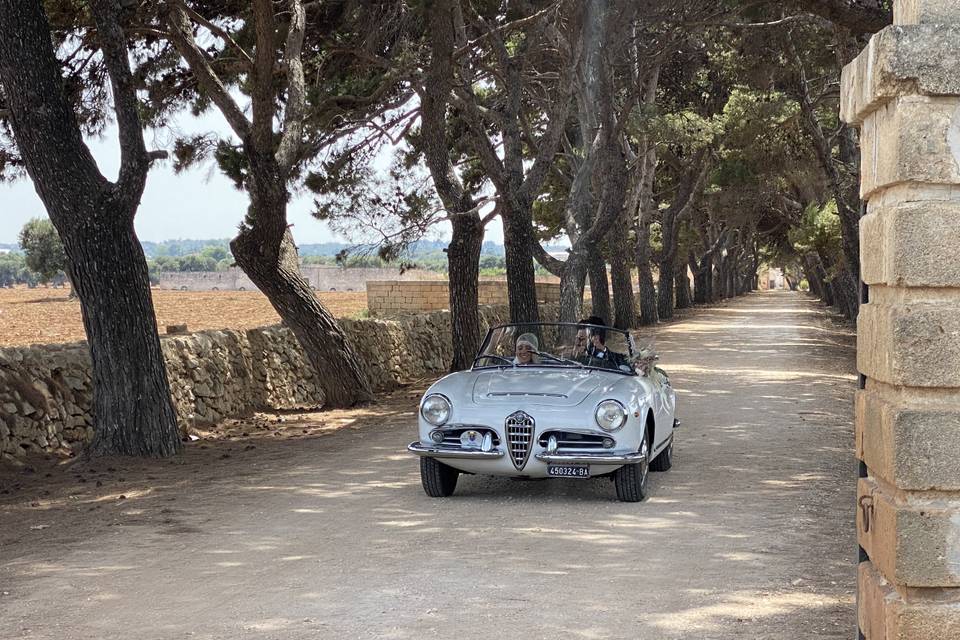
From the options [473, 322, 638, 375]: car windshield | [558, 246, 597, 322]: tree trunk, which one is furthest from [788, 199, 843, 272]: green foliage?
[473, 322, 638, 375]: car windshield

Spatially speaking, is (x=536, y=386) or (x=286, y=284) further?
(x=286, y=284)

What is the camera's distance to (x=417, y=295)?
36.4 m

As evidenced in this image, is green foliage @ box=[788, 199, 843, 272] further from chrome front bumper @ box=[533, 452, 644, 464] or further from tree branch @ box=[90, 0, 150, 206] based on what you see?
chrome front bumper @ box=[533, 452, 644, 464]

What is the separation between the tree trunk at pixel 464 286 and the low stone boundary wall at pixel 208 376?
5.59ft

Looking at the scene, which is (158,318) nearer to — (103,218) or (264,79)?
(264,79)

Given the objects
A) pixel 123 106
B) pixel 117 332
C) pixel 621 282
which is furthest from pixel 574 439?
pixel 621 282

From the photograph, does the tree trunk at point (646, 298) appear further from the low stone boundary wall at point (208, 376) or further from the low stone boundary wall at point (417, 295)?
the low stone boundary wall at point (208, 376)

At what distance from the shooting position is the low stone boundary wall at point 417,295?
35906 mm

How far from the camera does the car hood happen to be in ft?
30.1

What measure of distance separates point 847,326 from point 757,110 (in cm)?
1543

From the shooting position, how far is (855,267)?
27031 mm

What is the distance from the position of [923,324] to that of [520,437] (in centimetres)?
483

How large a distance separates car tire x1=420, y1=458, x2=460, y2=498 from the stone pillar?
5093 mm

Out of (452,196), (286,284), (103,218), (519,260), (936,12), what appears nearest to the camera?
(936,12)
